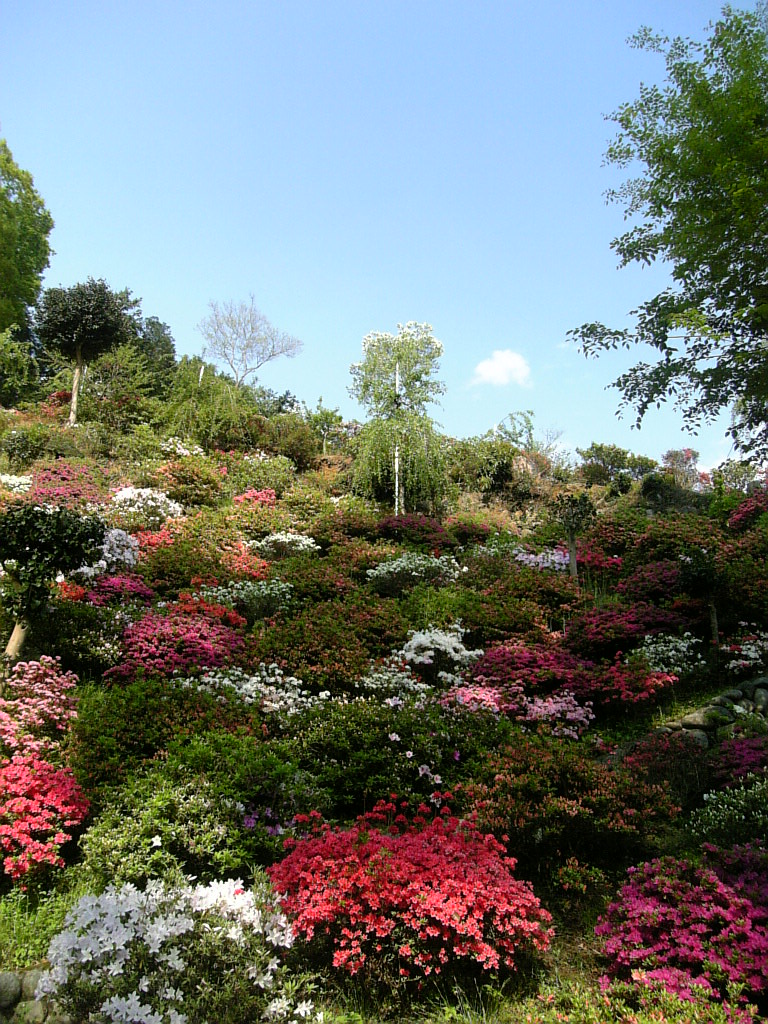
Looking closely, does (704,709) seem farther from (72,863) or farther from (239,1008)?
(72,863)

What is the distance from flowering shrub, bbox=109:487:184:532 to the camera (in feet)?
36.2

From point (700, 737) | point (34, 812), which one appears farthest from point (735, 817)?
point (34, 812)

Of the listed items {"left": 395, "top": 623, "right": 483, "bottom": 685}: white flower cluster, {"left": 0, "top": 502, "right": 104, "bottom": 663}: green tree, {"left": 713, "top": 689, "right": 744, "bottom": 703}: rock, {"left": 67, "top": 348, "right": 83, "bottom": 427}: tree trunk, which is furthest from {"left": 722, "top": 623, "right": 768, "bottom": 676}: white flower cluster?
{"left": 67, "top": 348, "right": 83, "bottom": 427}: tree trunk

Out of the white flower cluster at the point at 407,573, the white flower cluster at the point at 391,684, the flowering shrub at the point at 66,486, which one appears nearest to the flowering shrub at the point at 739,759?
the white flower cluster at the point at 391,684

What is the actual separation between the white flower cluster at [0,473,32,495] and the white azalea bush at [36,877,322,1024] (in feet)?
33.4

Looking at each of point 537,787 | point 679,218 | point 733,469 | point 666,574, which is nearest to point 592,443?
point 733,469

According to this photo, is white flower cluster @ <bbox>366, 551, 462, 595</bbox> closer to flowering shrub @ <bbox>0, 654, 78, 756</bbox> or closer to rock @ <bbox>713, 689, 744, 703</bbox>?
rock @ <bbox>713, 689, 744, 703</bbox>

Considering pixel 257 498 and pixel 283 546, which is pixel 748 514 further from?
pixel 257 498

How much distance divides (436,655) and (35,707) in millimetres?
4064

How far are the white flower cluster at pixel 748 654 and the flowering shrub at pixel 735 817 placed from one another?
2.54 metres

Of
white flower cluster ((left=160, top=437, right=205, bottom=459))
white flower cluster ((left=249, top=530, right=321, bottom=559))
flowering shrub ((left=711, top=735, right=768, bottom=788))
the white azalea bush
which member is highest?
white flower cluster ((left=160, top=437, right=205, bottom=459))

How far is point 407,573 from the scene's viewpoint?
31.4 ft

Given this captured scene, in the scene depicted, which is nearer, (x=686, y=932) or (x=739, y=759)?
(x=686, y=932)

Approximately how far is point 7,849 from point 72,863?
0.46 m
